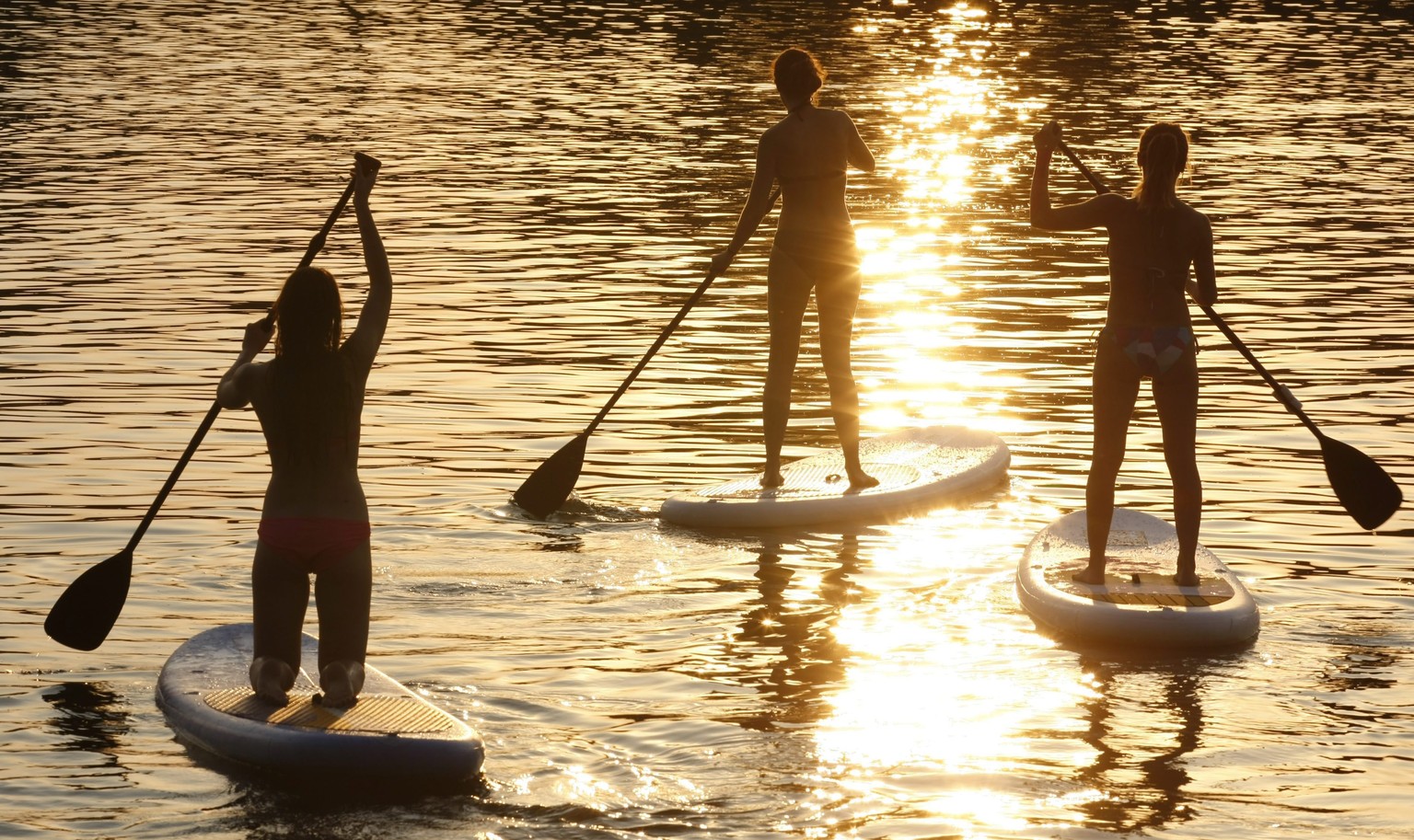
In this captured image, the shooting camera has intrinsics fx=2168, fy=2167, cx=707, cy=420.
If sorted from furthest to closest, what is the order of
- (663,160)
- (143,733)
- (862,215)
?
(663,160), (862,215), (143,733)

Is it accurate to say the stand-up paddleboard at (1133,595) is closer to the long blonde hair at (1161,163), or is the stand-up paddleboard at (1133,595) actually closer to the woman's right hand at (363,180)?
the long blonde hair at (1161,163)

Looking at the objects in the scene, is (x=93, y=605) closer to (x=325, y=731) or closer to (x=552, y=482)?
(x=325, y=731)

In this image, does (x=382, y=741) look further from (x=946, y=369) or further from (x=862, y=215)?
(x=862, y=215)

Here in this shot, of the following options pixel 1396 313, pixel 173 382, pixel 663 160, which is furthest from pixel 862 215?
pixel 173 382

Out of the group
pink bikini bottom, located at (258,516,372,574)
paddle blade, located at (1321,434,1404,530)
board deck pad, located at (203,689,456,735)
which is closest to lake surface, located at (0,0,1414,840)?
board deck pad, located at (203,689,456,735)

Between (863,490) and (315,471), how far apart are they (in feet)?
15.8

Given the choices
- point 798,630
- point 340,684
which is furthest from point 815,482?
point 340,684

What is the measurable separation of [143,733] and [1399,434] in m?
8.62

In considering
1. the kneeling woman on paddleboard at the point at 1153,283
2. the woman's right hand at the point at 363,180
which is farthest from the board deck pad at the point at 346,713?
the kneeling woman on paddleboard at the point at 1153,283

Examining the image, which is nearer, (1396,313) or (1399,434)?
(1399,434)

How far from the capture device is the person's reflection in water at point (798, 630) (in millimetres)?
8719

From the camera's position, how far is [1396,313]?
1802cm

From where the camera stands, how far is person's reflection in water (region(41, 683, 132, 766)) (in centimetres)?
807

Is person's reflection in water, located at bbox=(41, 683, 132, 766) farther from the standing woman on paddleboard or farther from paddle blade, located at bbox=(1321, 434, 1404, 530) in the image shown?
paddle blade, located at bbox=(1321, 434, 1404, 530)
